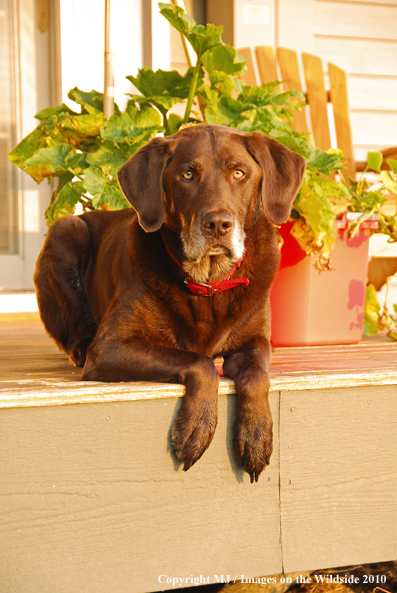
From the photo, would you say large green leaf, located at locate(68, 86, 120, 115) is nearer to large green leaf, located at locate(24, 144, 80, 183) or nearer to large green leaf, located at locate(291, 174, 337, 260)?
large green leaf, located at locate(24, 144, 80, 183)

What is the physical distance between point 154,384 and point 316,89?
137 inches

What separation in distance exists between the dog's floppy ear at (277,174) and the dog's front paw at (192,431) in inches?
28.0

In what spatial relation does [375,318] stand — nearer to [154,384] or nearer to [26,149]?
[154,384]

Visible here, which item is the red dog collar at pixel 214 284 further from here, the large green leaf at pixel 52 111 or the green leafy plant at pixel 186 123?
the large green leaf at pixel 52 111

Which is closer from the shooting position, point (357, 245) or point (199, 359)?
point (199, 359)

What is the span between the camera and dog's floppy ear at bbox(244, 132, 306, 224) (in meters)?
2.03

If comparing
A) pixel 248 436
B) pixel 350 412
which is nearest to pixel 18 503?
pixel 248 436

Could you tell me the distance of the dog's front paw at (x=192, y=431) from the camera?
160 centimetres

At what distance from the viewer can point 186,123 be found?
9.57 ft

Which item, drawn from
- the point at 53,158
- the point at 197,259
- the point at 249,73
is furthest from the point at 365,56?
the point at 197,259

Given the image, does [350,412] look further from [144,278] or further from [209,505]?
[144,278]

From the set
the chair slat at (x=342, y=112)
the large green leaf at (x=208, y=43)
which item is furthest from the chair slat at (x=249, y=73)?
the large green leaf at (x=208, y=43)

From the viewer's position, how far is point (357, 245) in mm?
2828

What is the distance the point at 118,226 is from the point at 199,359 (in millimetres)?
1003
